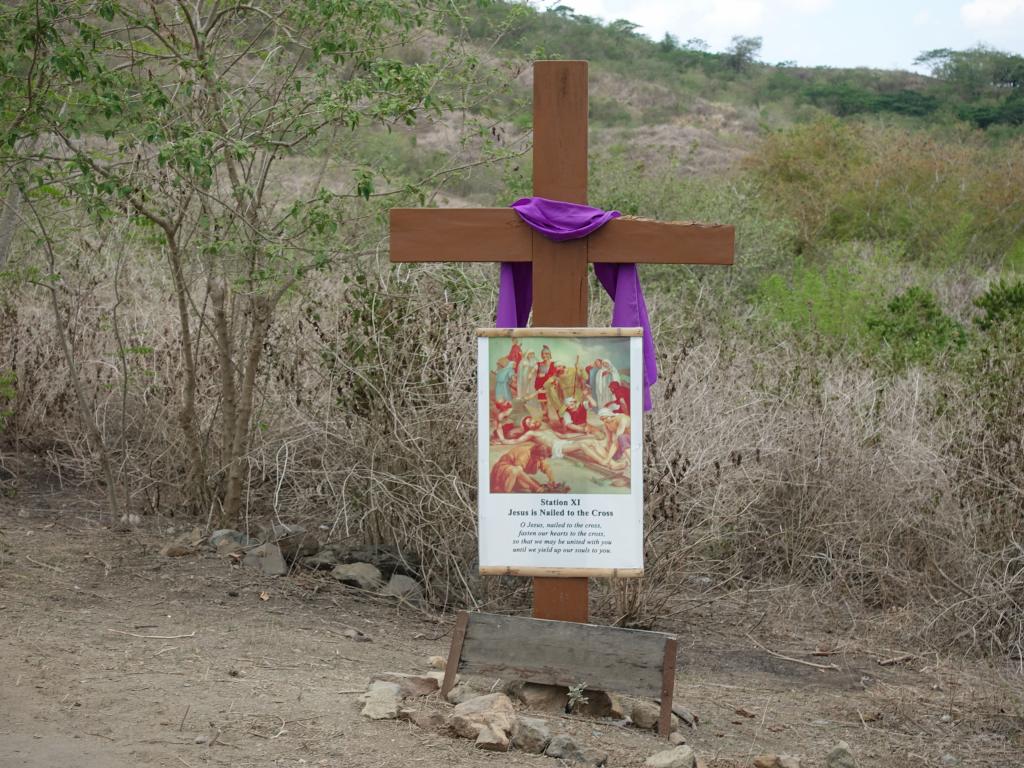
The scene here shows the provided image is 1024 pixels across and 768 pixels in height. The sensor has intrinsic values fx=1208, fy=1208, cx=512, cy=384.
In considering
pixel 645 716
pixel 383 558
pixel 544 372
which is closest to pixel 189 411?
pixel 383 558

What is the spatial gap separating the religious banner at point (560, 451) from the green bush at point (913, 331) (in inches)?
210

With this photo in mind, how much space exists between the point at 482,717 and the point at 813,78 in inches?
2068

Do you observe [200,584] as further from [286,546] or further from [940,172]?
[940,172]

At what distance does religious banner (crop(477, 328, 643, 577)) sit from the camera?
14.9 ft

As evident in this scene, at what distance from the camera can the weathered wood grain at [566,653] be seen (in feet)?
14.8

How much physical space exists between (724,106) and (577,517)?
133 feet

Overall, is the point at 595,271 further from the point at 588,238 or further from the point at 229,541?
the point at 229,541

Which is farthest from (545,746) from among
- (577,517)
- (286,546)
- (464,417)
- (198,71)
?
(198,71)

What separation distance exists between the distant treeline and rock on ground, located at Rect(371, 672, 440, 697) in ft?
114

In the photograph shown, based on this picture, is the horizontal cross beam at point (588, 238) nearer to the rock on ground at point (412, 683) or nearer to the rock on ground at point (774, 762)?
the rock on ground at point (412, 683)

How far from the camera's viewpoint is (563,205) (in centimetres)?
464

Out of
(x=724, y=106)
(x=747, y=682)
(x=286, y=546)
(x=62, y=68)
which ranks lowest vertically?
(x=747, y=682)

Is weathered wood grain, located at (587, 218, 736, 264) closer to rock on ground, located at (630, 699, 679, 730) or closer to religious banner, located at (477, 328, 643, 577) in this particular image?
religious banner, located at (477, 328, 643, 577)

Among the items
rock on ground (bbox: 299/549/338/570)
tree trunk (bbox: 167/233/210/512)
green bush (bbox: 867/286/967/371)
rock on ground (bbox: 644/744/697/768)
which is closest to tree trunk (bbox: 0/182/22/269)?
tree trunk (bbox: 167/233/210/512)
